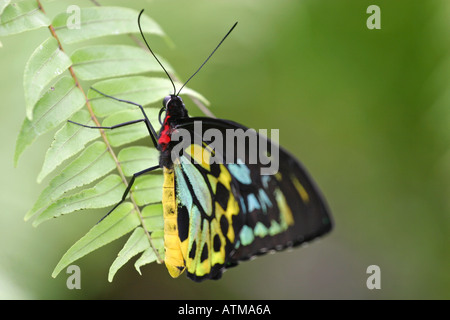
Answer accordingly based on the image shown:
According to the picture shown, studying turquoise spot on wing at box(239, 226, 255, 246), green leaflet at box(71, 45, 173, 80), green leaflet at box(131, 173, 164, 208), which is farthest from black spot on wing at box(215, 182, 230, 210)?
green leaflet at box(71, 45, 173, 80)

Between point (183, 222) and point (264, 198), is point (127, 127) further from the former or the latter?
point (264, 198)

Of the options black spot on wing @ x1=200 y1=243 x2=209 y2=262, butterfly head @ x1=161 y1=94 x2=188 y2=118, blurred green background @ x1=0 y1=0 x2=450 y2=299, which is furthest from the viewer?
blurred green background @ x1=0 y1=0 x2=450 y2=299

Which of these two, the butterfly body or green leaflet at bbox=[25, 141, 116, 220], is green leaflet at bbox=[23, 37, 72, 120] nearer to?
green leaflet at bbox=[25, 141, 116, 220]

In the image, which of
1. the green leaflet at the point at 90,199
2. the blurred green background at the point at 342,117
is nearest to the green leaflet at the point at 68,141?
the green leaflet at the point at 90,199

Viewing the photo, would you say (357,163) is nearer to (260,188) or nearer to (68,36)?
(260,188)

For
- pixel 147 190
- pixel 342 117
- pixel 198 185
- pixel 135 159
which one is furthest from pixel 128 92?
pixel 342 117

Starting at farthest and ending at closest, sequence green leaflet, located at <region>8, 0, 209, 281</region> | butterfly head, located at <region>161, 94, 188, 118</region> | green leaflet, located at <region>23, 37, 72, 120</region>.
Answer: butterfly head, located at <region>161, 94, 188, 118</region>, green leaflet, located at <region>8, 0, 209, 281</region>, green leaflet, located at <region>23, 37, 72, 120</region>

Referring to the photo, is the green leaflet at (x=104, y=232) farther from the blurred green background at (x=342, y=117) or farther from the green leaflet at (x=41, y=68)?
the blurred green background at (x=342, y=117)

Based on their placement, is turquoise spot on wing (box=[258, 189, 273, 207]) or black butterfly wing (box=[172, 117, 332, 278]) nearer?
black butterfly wing (box=[172, 117, 332, 278])
